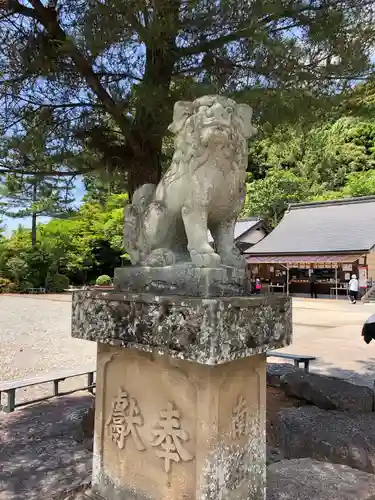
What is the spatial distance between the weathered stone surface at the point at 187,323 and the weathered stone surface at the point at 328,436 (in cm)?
171

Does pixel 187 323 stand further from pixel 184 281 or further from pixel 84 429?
pixel 84 429

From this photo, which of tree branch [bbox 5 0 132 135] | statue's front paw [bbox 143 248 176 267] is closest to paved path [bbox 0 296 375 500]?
statue's front paw [bbox 143 248 176 267]

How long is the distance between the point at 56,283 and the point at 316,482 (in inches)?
820

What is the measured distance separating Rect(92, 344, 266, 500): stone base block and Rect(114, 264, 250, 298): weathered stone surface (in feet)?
0.99

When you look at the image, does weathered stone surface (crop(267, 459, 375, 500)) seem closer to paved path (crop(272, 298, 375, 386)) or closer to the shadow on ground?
the shadow on ground

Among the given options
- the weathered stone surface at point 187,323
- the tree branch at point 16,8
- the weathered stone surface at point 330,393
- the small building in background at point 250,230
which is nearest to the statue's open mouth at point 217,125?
the weathered stone surface at point 187,323

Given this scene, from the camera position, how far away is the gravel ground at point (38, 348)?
5.96 m

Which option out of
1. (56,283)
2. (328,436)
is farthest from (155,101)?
(56,283)

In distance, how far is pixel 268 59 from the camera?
314 centimetres

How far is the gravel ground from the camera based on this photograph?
596 cm

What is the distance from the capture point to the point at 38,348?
7.96 metres

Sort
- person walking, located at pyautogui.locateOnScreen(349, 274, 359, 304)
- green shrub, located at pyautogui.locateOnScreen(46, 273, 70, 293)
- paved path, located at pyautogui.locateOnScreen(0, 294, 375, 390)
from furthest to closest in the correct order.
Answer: green shrub, located at pyautogui.locateOnScreen(46, 273, 70, 293)
person walking, located at pyautogui.locateOnScreen(349, 274, 359, 304)
paved path, located at pyautogui.locateOnScreen(0, 294, 375, 390)

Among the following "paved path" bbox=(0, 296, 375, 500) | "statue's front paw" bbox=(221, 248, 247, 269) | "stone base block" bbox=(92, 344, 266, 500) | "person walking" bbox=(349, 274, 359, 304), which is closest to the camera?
"stone base block" bbox=(92, 344, 266, 500)

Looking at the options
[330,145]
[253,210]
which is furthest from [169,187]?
[253,210]
